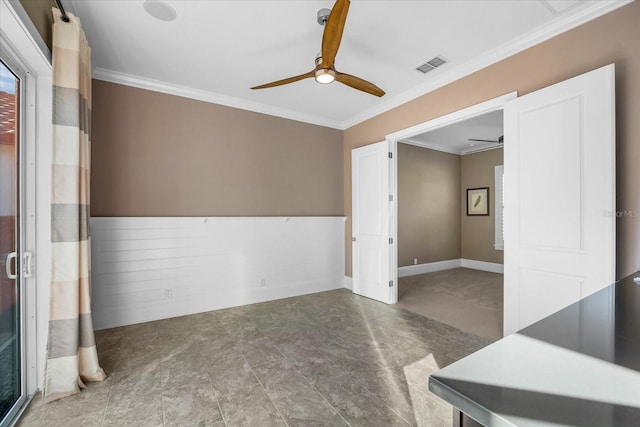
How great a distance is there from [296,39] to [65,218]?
2.39m

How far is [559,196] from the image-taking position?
2326 millimetres

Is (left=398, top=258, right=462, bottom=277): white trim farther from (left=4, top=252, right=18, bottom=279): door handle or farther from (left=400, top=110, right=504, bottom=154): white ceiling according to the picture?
(left=4, top=252, right=18, bottom=279): door handle

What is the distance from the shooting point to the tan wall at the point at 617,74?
2.07 m

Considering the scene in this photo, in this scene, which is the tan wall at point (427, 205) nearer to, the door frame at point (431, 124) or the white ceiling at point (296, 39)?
the door frame at point (431, 124)

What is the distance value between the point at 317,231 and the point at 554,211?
3.08 m

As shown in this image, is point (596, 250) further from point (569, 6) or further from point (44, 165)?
point (44, 165)

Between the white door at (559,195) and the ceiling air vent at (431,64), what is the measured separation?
34.3 inches

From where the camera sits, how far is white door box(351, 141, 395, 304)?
4.11 metres

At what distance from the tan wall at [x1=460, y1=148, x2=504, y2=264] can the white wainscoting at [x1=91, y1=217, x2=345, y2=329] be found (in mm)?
3714

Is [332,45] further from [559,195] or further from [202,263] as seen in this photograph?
[202,263]

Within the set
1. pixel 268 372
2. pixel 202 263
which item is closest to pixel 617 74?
pixel 268 372

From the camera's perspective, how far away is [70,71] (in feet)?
6.64

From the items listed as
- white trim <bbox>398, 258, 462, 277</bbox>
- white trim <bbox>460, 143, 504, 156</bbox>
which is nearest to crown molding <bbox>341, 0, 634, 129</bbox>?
white trim <bbox>398, 258, 462, 277</bbox>

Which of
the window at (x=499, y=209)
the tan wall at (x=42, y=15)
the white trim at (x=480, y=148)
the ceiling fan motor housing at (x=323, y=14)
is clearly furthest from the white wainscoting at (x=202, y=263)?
the white trim at (x=480, y=148)
